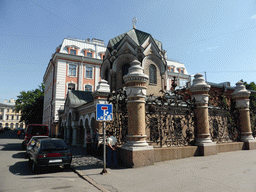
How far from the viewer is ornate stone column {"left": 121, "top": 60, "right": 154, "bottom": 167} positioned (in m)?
7.49

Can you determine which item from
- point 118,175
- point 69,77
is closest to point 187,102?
point 118,175

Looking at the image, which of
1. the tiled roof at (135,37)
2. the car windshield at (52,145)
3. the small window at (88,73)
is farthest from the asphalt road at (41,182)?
the small window at (88,73)

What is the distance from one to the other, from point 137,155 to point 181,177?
201 centimetres

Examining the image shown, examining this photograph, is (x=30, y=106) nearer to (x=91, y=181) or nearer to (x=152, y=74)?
(x=152, y=74)

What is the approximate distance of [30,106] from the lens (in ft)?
145

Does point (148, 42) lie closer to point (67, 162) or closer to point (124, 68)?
point (124, 68)

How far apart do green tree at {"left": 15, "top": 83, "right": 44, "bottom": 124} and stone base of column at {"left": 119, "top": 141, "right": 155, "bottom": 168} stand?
136 feet

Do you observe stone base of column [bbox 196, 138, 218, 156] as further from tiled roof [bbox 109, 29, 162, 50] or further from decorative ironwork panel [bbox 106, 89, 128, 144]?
tiled roof [bbox 109, 29, 162, 50]

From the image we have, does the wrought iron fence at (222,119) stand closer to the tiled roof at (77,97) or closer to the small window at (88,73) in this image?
the tiled roof at (77,97)

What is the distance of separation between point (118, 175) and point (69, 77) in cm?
2876

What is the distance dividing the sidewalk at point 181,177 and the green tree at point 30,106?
4165cm

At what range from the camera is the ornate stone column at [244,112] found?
40.5 ft

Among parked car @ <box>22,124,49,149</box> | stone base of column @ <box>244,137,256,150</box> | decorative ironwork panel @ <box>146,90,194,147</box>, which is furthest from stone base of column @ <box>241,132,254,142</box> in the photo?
parked car @ <box>22,124,49,149</box>

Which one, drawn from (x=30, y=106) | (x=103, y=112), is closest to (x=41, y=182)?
(x=103, y=112)
